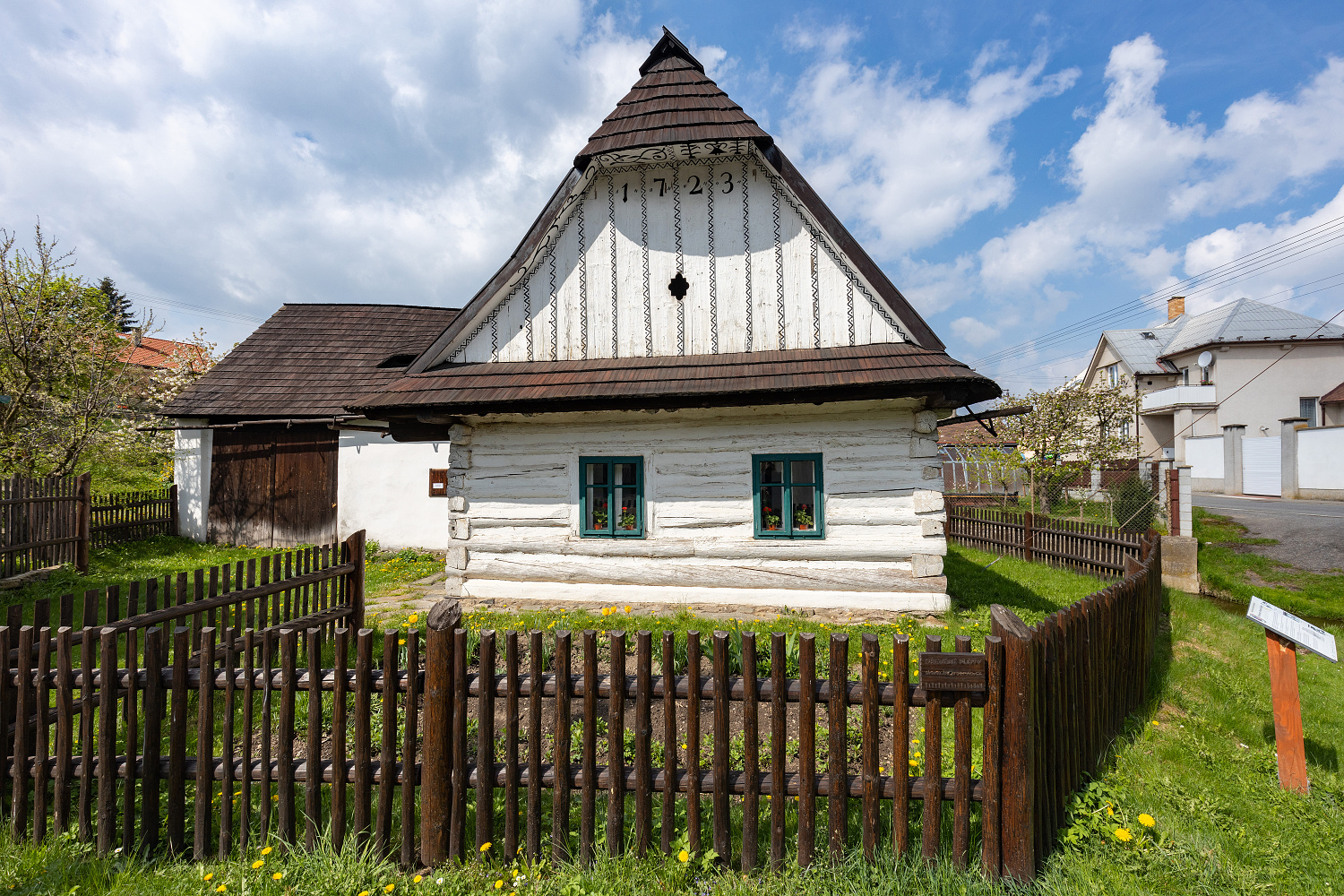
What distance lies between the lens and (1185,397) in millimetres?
30453

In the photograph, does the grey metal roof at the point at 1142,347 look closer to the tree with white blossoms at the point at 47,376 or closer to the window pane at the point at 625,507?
the window pane at the point at 625,507

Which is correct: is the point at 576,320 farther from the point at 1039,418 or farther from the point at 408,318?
the point at 1039,418

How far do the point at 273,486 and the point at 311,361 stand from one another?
3.57 meters

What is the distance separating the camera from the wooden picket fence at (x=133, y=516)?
1218 centimetres

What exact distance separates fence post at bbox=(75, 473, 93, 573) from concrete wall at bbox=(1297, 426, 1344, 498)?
35.8 m

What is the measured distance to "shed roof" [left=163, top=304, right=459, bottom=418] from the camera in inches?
545

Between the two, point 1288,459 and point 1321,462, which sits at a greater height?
Answer: point 1288,459

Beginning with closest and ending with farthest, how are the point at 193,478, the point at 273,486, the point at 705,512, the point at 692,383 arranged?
the point at 692,383 < the point at 705,512 < the point at 273,486 < the point at 193,478

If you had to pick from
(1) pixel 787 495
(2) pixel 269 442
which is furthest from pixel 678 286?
(2) pixel 269 442

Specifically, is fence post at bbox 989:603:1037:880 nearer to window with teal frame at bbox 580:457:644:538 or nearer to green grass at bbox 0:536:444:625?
window with teal frame at bbox 580:457:644:538

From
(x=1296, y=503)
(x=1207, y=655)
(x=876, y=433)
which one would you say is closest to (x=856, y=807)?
(x=876, y=433)

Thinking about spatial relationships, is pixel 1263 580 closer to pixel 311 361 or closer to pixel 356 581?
pixel 356 581

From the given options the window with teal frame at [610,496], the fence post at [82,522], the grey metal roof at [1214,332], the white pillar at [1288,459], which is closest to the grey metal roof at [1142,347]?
the grey metal roof at [1214,332]

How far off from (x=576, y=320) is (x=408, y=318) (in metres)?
11.1
